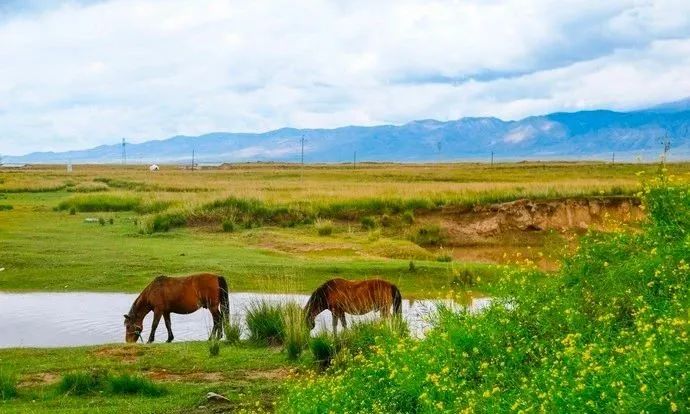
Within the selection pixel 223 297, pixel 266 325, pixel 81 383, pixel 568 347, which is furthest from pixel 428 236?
pixel 568 347

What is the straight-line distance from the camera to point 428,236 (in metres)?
37.6

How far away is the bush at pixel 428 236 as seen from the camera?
120 ft

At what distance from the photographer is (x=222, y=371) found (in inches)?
535

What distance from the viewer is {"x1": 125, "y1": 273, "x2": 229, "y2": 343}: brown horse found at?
17.7m

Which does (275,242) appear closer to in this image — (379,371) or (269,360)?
(269,360)

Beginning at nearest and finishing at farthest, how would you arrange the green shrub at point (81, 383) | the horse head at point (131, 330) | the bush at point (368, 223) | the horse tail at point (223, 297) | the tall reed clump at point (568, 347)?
the tall reed clump at point (568, 347) → the green shrub at point (81, 383) → the horse head at point (131, 330) → the horse tail at point (223, 297) → the bush at point (368, 223)

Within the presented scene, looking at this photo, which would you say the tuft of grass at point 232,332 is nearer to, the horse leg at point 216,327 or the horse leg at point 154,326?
the horse leg at point 216,327

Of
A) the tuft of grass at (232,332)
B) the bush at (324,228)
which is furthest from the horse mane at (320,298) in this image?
the bush at (324,228)

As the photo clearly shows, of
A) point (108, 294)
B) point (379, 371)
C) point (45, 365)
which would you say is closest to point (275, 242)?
point (108, 294)

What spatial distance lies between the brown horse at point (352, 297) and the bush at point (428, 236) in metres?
19.8

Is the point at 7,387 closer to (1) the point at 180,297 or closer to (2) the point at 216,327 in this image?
(2) the point at 216,327

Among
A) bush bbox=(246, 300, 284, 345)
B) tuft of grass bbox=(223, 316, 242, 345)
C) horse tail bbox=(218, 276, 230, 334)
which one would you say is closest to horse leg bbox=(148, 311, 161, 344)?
horse tail bbox=(218, 276, 230, 334)

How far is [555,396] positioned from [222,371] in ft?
24.9

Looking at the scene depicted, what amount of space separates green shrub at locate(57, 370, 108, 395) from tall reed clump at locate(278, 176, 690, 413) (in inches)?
146
